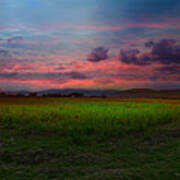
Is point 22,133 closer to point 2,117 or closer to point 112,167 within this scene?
point 2,117

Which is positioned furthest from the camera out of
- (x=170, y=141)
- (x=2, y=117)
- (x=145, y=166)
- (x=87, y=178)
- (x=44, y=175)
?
(x=2, y=117)

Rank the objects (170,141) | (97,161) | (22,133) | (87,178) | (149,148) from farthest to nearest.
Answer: (22,133) < (170,141) < (149,148) < (97,161) < (87,178)

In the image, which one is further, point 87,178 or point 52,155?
point 52,155

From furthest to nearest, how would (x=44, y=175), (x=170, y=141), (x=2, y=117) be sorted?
(x=2, y=117), (x=170, y=141), (x=44, y=175)

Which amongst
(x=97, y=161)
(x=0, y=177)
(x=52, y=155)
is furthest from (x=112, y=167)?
(x=0, y=177)

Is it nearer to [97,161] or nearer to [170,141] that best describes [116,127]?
[170,141]

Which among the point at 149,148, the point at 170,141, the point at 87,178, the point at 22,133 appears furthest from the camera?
the point at 22,133

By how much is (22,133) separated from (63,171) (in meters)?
6.68

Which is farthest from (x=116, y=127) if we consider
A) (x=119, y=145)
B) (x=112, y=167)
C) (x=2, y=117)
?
(x=2, y=117)

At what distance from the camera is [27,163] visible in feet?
26.2

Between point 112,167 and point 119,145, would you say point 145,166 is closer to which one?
point 112,167

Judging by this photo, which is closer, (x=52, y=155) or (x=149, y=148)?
(x=52, y=155)

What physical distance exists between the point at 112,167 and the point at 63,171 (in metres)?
1.46

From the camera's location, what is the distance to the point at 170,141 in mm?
10719
